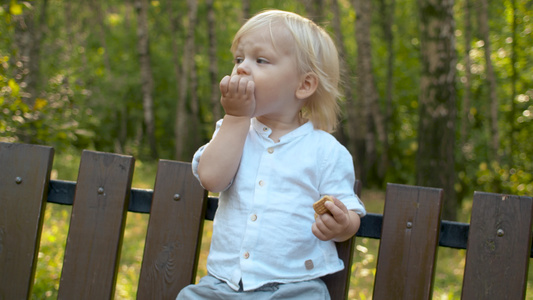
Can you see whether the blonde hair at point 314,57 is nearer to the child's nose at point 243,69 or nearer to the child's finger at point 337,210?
the child's nose at point 243,69

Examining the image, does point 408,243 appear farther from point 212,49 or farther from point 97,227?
point 212,49

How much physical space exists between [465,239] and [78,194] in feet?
4.86

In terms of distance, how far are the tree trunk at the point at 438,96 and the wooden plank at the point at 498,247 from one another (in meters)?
4.53

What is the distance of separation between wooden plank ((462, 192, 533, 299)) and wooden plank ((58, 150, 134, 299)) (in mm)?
1294

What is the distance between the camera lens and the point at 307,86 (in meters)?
1.87

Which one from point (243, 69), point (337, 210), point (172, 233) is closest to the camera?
point (337, 210)

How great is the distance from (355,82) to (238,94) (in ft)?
55.8

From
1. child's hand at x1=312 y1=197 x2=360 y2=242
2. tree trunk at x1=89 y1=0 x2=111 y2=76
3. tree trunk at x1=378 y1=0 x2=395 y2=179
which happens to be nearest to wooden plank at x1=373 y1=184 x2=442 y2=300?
child's hand at x1=312 y1=197 x2=360 y2=242

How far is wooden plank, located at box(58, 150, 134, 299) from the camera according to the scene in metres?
2.06

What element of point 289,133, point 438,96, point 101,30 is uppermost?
point 101,30

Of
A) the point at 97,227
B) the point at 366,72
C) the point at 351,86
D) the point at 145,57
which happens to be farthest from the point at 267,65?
the point at 351,86

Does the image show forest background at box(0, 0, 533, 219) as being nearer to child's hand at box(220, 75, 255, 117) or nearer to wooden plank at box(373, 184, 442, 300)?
wooden plank at box(373, 184, 442, 300)

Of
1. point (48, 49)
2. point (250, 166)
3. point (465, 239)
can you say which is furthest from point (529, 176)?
point (48, 49)

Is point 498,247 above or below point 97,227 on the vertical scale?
above
